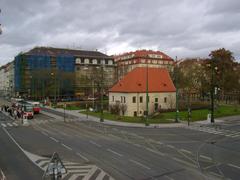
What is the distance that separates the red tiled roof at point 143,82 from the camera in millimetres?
61219

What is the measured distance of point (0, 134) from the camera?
34375mm

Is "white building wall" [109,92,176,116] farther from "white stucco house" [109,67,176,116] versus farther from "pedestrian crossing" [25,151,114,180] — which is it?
"pedestrian crossing" [25,151,114,180]

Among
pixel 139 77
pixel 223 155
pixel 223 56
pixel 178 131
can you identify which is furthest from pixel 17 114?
pixel 223 56

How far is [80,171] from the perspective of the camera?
18.6 m

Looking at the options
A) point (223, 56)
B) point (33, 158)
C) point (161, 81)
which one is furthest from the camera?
point (223, 56)

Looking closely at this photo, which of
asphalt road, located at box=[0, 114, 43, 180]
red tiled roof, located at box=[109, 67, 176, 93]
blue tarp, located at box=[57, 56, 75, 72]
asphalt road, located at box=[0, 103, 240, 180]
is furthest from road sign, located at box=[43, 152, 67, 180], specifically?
blue tarp, located at box=[57, 56, 75, 72]

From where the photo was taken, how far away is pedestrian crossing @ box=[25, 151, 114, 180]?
1741 cm

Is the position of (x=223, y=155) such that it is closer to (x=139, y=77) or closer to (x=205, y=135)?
(x=205, y=135)

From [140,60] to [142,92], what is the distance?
7145 centimetres

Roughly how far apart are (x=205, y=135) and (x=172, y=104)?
31.1 m

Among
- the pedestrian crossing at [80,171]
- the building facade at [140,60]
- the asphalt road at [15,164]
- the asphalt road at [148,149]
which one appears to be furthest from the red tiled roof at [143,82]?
the building facade at [140,60]

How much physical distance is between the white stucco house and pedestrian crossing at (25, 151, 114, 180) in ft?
126

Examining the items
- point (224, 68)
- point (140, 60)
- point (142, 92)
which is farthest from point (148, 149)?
point (140, 60)

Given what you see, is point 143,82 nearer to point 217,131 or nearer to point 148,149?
point 217,131
